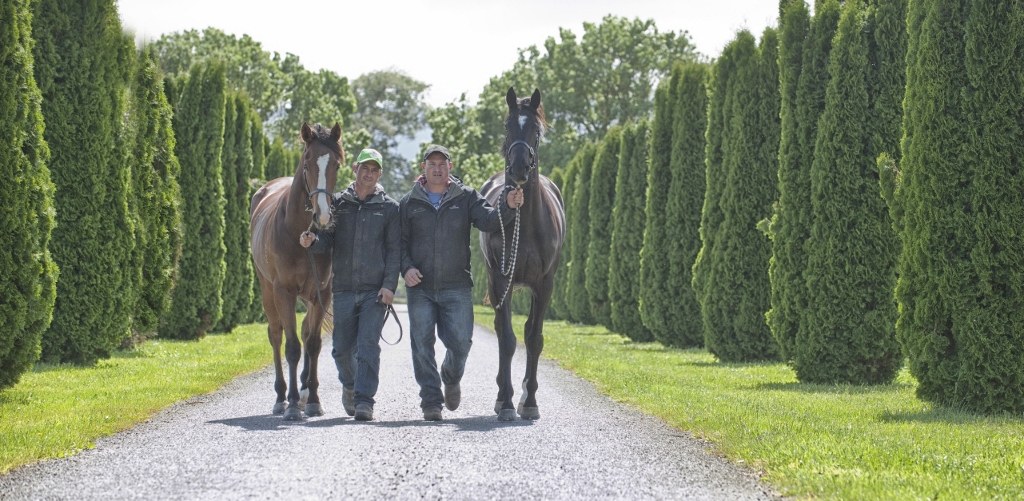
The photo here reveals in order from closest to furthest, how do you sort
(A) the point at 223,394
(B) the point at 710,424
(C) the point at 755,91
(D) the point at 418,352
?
(B) the point at 710,424
(D) the point at 418,352
(A) the point at 223,394
(C) the point at 755,91

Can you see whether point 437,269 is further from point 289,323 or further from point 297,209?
point 289,323

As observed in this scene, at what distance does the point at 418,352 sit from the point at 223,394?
330 centimetres

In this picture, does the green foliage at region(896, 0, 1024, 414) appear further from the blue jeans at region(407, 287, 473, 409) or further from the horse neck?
the horse neck

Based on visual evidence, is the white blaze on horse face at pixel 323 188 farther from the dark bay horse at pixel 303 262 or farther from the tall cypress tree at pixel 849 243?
the tall cypress tree at pixel 849 243

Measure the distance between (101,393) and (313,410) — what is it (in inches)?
105

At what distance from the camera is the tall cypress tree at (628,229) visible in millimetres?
27328

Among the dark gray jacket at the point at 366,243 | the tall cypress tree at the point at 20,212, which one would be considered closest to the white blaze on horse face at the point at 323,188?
the dark gray jacket at the point at 366,243

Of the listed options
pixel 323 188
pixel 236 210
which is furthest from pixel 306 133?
pixel 236 210

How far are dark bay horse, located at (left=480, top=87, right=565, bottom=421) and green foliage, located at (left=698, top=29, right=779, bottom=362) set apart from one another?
779 cm

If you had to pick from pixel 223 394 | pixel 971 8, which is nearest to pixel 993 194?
pixel 971 8

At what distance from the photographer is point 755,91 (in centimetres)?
1789

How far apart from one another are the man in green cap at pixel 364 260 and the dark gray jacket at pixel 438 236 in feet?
0.36

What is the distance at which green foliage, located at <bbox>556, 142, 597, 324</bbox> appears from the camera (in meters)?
34.6

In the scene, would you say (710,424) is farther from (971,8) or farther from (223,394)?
(223,394)
